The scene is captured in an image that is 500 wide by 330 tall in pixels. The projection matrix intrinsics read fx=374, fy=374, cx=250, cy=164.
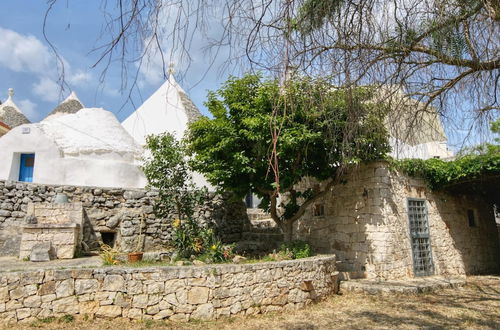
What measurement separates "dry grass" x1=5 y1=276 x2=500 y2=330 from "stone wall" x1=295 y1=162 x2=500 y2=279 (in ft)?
4.34

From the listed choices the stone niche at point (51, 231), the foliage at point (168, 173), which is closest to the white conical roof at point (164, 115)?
the foliage at point (168, 173)

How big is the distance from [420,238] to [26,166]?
11.6 m

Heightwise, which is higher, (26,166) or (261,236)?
(26,166)

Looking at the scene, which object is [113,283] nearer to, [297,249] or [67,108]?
[297,249]

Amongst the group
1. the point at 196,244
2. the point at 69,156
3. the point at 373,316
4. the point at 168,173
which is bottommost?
the point at 373,316

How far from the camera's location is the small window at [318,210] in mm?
9853

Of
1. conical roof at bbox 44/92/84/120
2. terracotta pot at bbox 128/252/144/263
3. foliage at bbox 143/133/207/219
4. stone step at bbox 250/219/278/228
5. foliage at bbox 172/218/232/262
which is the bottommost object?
terracotta pot at bbox 128/252/144/263

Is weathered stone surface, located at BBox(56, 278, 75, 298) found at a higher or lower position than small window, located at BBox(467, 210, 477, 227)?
lower

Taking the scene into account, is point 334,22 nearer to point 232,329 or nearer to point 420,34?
point 420,34

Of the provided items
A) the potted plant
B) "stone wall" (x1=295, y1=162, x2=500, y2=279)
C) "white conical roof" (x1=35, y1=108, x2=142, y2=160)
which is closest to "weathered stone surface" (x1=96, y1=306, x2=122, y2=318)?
the potted plant

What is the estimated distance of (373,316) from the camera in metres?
5.82

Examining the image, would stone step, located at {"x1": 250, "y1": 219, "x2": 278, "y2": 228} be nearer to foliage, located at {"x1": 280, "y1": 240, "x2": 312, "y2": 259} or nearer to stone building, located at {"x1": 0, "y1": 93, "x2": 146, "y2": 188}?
foliage, located at {"x1": 280, "y1": 240, "x2": 312, "y2": 259}

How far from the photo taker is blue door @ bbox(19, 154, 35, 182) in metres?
11.7

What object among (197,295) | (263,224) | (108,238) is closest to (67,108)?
(108,238)
